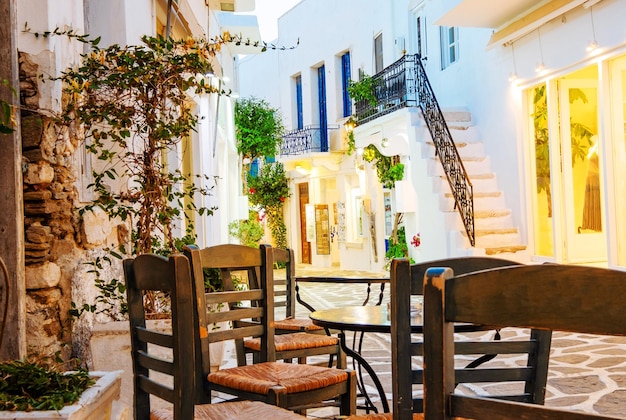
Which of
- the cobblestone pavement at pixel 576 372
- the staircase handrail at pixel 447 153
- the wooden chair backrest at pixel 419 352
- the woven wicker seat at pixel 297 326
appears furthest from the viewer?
the staircase handrail at pixel 447 153

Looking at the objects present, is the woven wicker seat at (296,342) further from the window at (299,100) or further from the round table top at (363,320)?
the window at (299,100)

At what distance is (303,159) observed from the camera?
722 inches

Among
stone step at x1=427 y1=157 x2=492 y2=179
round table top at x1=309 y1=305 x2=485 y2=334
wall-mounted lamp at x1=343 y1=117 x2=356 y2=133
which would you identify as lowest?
round table top at x1=309 y1=305 x2=485 y2=334

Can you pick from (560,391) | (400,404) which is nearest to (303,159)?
(560,391)

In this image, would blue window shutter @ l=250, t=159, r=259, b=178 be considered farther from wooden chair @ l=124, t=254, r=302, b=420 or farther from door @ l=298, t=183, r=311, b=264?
wooden chair @ l=124, t=254, r=302, b=420

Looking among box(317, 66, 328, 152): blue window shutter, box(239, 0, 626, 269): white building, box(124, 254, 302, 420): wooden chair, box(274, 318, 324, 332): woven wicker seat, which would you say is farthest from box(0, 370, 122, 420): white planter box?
box(317, 66, 328, 152): blue window shutter

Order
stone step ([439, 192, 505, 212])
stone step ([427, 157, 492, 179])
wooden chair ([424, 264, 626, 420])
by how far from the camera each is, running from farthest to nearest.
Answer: stone step ([427, 157, 492, 179]), stone step ([439, 192, 505, 212]), wooden chair ([424, 264, 626, 420])

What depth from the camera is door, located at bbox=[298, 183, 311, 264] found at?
20266 mm

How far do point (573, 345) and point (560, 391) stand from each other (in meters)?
1.82

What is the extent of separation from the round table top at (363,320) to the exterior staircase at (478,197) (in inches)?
253

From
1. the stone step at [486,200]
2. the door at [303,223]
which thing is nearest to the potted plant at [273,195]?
the door at [303,223]

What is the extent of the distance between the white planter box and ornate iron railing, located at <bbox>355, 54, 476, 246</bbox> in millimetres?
7668

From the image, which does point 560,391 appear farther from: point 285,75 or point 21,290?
point 285,75

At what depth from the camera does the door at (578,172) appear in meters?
9.45
